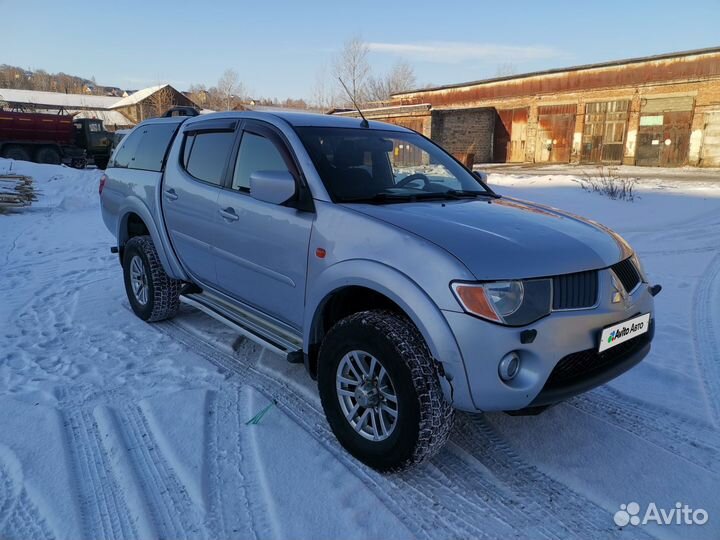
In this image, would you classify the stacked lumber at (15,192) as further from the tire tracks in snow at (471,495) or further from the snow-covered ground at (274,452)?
the tire tracks in snow at (471,495)

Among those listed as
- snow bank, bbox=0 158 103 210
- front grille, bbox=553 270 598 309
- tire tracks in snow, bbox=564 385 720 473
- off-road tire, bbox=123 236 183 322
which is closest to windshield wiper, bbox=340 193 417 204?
front grille, bbox=553 270 598 309

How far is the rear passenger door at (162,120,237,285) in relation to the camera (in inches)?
145

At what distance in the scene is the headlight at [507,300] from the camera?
2148 millimetres

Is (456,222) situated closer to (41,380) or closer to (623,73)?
(41,380)

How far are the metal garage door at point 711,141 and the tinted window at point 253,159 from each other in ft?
83.1

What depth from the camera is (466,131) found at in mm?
29312

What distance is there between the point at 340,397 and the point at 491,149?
2996 centimetres

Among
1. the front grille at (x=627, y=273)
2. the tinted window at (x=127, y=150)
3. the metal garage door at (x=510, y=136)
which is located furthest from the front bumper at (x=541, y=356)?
the metal garage door at (x=510, y=136)

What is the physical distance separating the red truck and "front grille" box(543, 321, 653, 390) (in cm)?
2660

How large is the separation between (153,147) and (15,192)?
10.9 metres

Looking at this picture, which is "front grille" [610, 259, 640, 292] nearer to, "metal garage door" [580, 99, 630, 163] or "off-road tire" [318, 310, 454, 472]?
"off-road tire" [318, 310, 454, 472]

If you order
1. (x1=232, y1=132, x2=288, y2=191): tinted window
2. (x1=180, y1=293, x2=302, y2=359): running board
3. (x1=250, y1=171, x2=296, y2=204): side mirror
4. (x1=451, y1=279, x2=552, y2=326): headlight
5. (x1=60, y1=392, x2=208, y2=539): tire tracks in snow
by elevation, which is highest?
(x1=232, y1=132, x2=288, y2=191): tinted window

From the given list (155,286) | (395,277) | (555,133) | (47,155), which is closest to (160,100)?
(47,155)

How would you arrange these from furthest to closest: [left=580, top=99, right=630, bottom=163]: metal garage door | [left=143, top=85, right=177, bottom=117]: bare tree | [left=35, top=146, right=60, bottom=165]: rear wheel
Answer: [left=143, top=85, right=177, bottom=117]: bare tree → [left=580, top=99, right=630, bottom=163]: metal garage door → [left=35, top=146, right=60, bottom=165]: rear wheel
